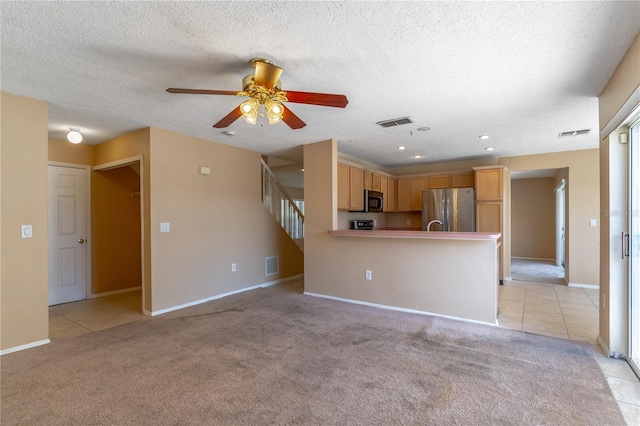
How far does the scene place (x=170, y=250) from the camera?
4090 millimetres

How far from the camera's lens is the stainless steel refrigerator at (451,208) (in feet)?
18.6

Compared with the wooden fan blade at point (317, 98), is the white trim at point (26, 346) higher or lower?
lower

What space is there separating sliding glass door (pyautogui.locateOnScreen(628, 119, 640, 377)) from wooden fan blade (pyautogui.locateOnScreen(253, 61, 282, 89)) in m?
2.77

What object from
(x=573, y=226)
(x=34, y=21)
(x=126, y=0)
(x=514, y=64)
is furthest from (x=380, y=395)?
(x=573, y=226)

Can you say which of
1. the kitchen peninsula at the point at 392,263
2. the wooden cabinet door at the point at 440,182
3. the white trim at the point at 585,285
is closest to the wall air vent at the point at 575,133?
the kitchen peninsula at the point at 392,263

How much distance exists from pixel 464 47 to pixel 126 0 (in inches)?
80.8

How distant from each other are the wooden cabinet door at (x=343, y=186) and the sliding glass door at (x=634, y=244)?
3305 millimetres

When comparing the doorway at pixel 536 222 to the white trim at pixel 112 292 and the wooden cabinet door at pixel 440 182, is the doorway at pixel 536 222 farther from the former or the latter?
the white trim at pixel 112 292

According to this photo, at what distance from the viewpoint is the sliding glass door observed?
241cm

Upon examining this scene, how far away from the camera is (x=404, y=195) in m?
6.68

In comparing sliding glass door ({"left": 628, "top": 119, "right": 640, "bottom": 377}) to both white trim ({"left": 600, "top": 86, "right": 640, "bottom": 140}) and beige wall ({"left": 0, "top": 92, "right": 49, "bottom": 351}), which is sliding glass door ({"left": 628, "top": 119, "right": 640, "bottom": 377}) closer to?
white trim ({"left": 600, "top": 86, "right": 640, "bottom": 140})

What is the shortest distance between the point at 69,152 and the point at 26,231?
87.7 inches

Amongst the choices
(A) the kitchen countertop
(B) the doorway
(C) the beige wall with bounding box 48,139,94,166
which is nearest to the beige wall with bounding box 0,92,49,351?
(C) the beige wall with bounding box 48,139,94,166

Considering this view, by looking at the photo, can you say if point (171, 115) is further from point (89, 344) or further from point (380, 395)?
point (380, 395)
